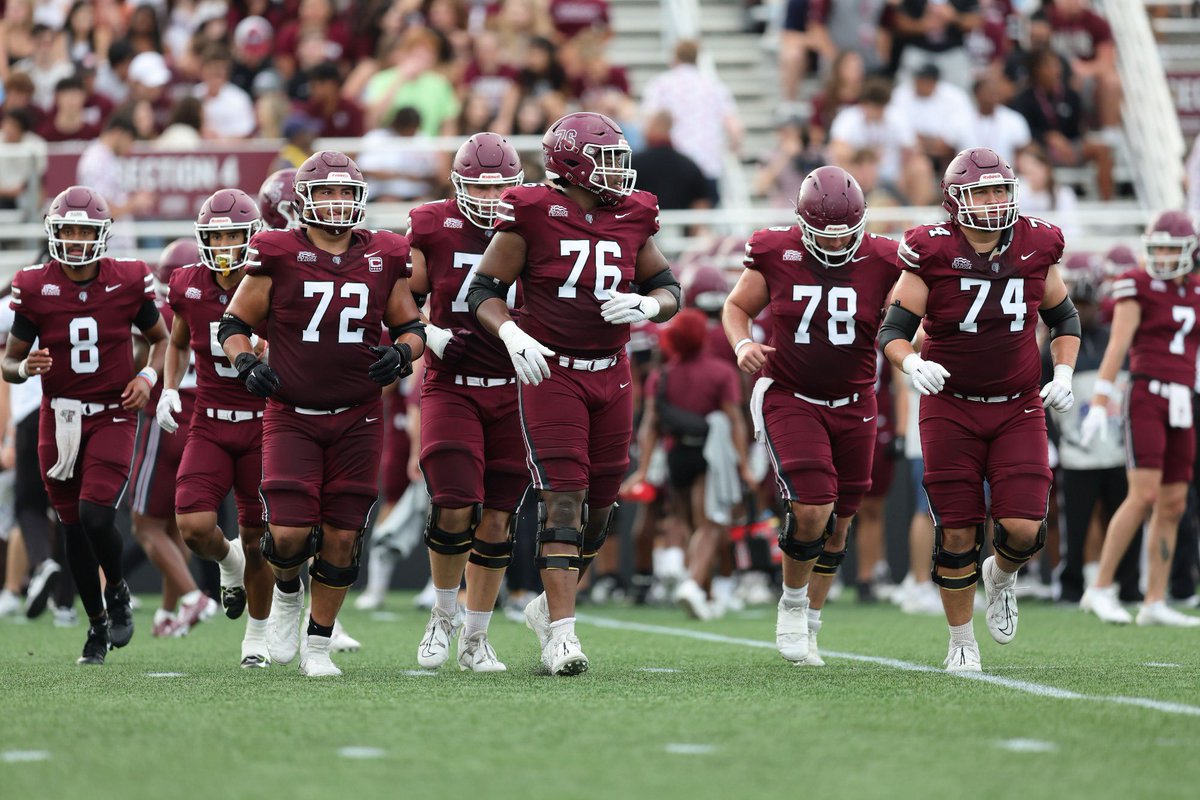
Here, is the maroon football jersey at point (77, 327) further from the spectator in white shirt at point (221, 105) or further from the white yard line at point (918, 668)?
the spectator in white shirt at point (221, 105)

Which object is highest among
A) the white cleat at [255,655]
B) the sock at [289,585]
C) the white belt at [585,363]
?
the white belt at [585,363]

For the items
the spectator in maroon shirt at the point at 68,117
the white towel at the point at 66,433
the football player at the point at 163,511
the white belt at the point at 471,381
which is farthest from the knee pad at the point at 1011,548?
the spectator in maroon shirt at the point at 68,117

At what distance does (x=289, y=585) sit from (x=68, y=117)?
8529 mm

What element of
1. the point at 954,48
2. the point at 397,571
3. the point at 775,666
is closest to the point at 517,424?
the point at 775,666

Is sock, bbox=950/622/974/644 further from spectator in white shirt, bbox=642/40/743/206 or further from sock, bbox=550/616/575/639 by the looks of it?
spectator in white shirt, bbox=642/40/743/206

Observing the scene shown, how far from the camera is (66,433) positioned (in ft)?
25.7

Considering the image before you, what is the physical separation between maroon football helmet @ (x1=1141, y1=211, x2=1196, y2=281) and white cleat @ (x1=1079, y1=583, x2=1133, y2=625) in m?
1.78

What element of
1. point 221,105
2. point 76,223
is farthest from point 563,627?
point 221,105

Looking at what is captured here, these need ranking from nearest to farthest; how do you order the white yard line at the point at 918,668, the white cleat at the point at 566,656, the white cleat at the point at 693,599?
the white yard line at the point at 918,668 → the white cleat at the point at 566,656 → the white cleat at the point at 693,599

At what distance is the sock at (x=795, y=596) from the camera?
24.3ft

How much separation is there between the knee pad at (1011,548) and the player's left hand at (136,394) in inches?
140

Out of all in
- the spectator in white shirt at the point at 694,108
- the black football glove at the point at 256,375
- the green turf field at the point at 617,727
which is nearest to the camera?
the green turf field at the point at 617,727

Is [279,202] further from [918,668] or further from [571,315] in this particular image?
[918,668]

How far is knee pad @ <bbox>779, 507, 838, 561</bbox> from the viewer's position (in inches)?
289
